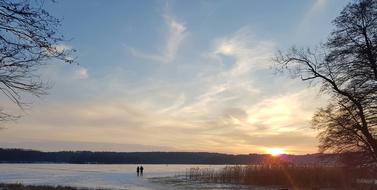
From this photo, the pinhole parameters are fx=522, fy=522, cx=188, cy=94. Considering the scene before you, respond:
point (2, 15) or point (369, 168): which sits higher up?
point (2, 15)

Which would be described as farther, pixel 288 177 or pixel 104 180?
pixel 104 180

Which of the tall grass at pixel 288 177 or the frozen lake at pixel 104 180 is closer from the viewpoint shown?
the tall grass at pixel 288 177

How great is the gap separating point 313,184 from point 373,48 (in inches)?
1422

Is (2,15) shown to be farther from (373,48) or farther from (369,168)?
(369,168)

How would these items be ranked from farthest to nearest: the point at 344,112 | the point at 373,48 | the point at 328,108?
1. the point at 328,108
2. the point at 344,112
3. the point at 373,48

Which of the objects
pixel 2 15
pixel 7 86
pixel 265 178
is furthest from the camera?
pixel 265 178

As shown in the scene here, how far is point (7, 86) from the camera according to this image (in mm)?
9086

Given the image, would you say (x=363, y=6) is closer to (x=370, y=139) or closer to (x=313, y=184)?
(x=370, y=139)

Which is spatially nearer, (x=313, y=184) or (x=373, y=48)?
(x=373, y=48)

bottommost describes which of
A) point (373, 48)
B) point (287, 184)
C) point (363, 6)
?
point (287, 184)

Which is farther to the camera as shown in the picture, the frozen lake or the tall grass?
the frozen lake

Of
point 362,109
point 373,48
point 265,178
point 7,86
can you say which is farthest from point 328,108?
point 265,178

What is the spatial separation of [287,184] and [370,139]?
36936 mm

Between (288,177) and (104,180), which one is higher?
(288,177)
